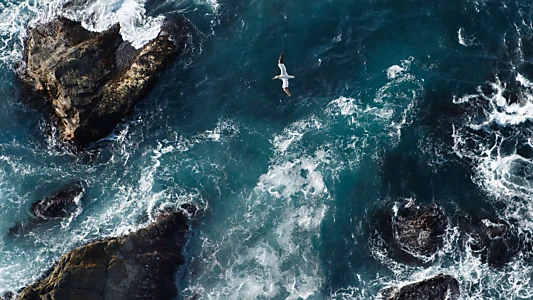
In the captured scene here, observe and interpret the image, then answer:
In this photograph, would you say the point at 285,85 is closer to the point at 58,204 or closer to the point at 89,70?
the point at 89,70

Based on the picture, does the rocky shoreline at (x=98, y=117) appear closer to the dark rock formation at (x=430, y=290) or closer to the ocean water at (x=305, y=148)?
the ocean water at (x=305, y=148)

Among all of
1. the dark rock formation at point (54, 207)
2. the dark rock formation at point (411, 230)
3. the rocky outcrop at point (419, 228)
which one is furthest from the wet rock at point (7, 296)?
the rocky outcrop at point (419, 228)

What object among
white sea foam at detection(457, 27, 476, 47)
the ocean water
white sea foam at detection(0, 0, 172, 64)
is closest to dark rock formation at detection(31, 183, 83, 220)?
the ocean water

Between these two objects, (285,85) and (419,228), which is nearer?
(419,228)

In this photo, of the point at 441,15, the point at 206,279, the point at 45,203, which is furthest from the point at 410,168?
the point at 45,203

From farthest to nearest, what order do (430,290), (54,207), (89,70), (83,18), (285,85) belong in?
(83,18)
(89,70)
(285,85)
(54,207)
(430,290)

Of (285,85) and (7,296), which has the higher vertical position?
(285,85)

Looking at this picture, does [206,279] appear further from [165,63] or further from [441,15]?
[441,15]

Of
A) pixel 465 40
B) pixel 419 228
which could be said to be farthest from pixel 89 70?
pixel 465 40
